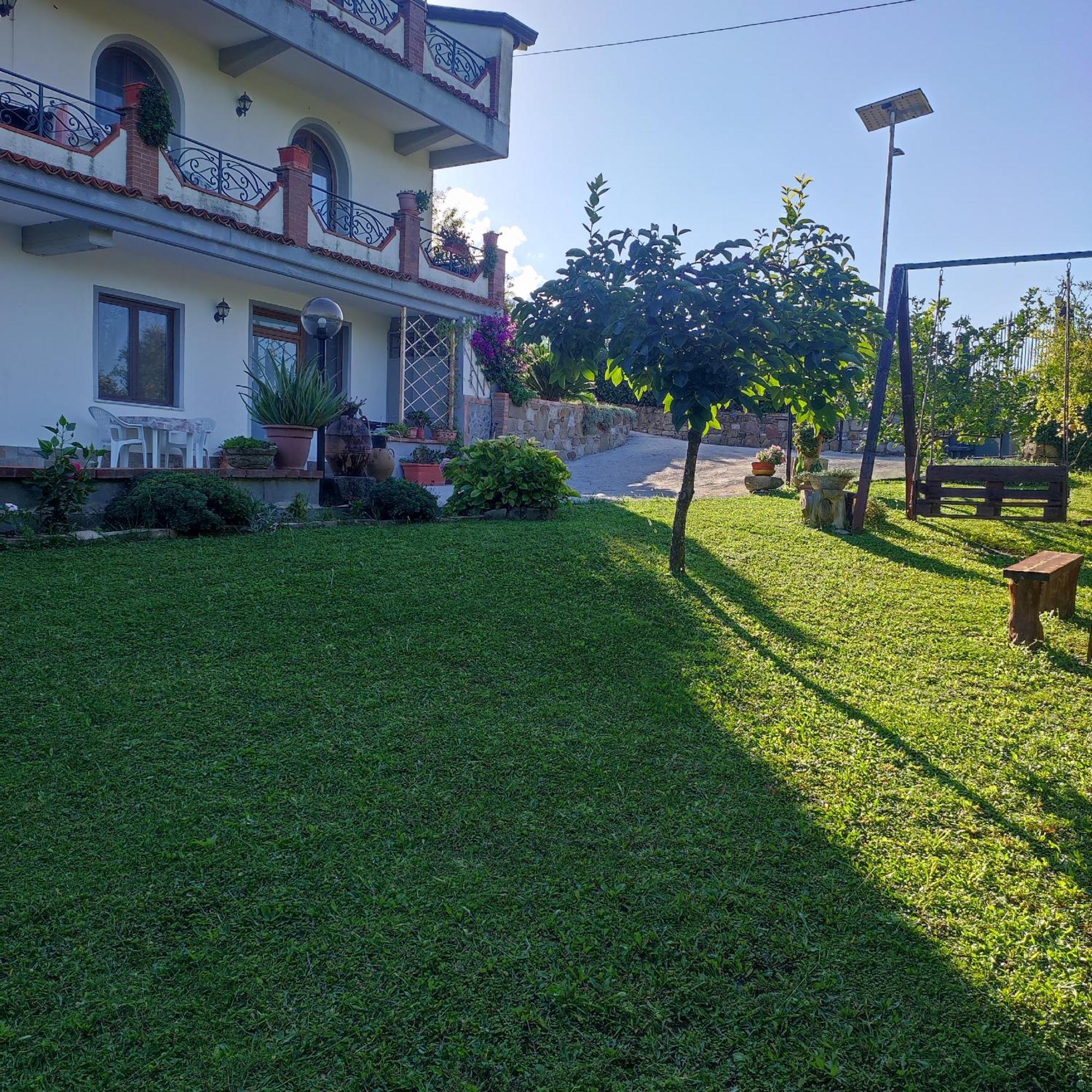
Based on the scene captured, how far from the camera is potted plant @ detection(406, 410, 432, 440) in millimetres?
15047

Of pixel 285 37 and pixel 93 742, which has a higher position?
pixel 285 37

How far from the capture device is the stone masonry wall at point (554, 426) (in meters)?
17.8

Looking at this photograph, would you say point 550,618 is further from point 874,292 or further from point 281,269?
point 281,269

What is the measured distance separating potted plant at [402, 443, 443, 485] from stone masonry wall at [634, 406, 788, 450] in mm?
11838

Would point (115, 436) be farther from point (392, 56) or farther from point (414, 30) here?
point (414, 30)

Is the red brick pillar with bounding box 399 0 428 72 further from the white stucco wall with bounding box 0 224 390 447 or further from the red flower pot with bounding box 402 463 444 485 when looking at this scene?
the red flower pot with bounding box 402 463 444 485

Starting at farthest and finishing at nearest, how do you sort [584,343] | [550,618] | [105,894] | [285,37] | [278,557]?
[285,37] → [278,557] → [584,343] → [550,618] → [105,894]

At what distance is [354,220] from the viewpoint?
1477 centimetres

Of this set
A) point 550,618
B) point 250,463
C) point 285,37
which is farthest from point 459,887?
point 285,37

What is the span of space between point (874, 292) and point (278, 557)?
474 centimetres

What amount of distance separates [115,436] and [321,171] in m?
6.83

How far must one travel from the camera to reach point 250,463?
957cm

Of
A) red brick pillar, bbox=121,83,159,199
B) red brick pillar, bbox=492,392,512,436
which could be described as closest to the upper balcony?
red brick pillar, bbox=121,83,159,199

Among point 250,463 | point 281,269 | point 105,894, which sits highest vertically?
point 281,269
